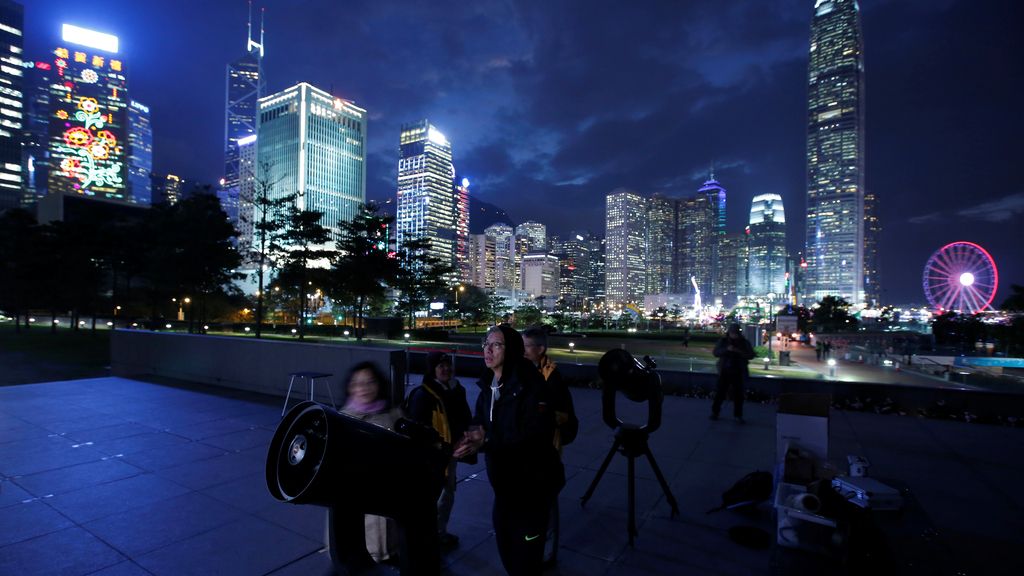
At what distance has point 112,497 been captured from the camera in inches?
186

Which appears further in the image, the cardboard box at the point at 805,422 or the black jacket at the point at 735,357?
the black jacket at the point at 735,357

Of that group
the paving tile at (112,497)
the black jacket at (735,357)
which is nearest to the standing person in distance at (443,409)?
the paving tile at (112,497)

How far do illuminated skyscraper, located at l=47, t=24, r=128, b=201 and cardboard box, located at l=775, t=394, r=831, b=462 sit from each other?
168m

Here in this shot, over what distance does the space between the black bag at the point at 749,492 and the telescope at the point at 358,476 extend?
371cm

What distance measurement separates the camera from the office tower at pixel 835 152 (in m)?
180

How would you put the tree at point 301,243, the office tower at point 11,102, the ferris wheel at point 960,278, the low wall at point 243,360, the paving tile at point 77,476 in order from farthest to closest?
the office tower at point 11,102 < the ferris wheel at point 960,278 < the tree at point 301,243 < the low wall at point 243,360 < the paving tile at point 77,476

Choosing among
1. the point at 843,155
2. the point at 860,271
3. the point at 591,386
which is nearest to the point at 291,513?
the point at 591,386

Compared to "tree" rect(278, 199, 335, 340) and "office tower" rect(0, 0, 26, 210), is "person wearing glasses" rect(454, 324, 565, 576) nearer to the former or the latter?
"tree" rect(278, 199, 335, 340)

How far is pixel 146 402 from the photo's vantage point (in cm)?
933

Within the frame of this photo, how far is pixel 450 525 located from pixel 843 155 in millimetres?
233691

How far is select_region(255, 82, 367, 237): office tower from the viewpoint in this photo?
5202 inches

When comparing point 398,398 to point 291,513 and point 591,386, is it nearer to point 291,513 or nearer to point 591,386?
point 291,513

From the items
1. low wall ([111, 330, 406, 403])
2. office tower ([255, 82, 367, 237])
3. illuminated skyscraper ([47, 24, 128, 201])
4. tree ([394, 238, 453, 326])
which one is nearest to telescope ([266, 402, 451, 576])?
low wall ([111, 330, 406, 403])

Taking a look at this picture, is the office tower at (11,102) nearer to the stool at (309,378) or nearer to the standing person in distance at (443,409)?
the stool at (309,378)
